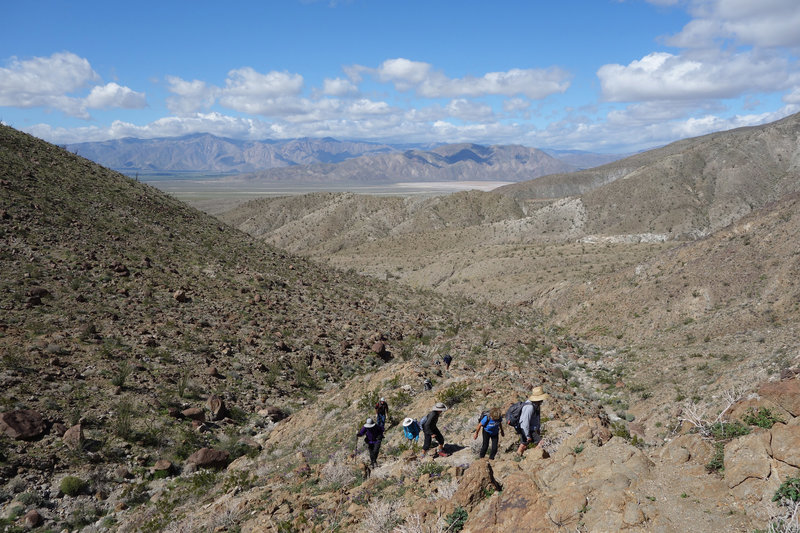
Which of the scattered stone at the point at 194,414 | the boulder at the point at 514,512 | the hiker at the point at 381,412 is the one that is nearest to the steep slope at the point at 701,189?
the hiker at the point at 381,412

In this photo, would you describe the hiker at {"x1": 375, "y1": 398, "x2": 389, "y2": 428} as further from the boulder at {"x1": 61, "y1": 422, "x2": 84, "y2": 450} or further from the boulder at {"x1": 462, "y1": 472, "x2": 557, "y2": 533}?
the boulder at {"x1": 61, "y1": 422, "x2": 84, "y2": 450}

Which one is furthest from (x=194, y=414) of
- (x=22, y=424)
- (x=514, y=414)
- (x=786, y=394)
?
(x=786, y=394)

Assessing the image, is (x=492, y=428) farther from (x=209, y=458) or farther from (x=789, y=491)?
(x=209, y=458)

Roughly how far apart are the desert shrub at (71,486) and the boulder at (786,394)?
47.8 feet

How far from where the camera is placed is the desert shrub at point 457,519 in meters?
6.85

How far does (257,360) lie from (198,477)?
21.8 ft

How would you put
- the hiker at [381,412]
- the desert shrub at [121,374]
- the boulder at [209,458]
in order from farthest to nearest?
the desert shrub at [121,374]
the boulder at [209,458]
the hiker at [381,412]

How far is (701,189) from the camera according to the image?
80812 mm

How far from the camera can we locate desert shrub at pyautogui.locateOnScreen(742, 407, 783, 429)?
7.23 meters

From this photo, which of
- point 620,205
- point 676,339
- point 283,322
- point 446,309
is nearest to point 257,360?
point 283,322

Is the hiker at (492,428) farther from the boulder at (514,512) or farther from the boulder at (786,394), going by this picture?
the boulder at (786,394)

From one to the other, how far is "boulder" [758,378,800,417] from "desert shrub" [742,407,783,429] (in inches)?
12.0

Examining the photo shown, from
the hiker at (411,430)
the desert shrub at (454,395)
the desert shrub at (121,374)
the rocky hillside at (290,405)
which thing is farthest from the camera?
the desert shrub at (121,374)

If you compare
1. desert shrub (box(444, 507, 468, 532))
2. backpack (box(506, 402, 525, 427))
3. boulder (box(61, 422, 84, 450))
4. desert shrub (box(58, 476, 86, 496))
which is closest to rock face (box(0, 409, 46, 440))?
boulder (box(61, 422, 84, 450))
